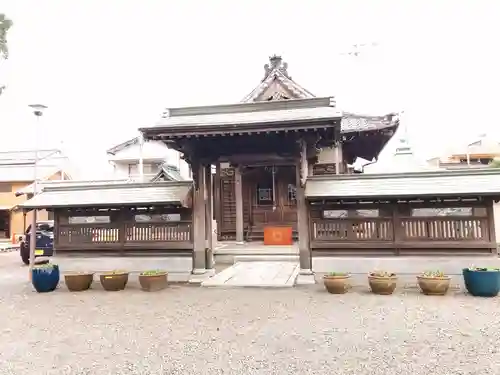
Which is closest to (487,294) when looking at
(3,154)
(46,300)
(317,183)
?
(317,183)

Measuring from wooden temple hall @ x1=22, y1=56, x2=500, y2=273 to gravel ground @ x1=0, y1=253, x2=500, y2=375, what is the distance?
1.76 metres

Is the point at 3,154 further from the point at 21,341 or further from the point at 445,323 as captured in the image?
the point at 445,323

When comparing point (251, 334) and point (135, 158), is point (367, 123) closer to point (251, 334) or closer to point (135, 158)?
point (251, 334)

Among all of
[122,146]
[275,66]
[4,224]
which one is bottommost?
[4,224]

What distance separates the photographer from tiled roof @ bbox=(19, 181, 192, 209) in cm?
1085

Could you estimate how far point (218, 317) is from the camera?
23.1ft

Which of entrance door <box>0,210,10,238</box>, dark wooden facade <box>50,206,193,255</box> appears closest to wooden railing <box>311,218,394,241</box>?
dark wooden facade <box>50,206,193,255</box>

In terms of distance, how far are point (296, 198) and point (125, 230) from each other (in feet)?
16.2

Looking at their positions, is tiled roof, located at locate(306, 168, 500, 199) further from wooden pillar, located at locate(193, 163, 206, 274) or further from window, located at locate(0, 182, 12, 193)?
window, located at locate(0, 182, 12, 193)

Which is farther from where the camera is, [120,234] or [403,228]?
[120,234]

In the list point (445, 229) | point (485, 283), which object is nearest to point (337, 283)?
point (485, 283)

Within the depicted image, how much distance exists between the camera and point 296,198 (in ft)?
35.9

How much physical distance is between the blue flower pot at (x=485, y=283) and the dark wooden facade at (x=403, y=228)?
154 cm

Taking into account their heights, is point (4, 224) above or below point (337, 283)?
above
